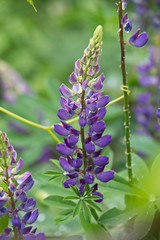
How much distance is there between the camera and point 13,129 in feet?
9.45

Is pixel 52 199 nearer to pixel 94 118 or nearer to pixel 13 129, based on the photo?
pixel 94 118

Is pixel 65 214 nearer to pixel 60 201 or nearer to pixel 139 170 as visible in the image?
pixel 60 201

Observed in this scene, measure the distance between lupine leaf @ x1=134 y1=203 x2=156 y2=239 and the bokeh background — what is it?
0.46 feet

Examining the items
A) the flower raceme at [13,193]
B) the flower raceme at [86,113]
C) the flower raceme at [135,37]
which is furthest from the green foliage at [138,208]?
the flower raceme at [135,37]

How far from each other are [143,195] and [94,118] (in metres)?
0.29

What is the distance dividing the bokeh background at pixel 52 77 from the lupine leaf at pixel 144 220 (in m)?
0.14

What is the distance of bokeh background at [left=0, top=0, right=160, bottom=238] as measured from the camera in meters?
2.03

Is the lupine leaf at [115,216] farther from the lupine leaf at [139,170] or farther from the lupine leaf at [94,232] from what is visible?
the lupine leaf at [139,170]

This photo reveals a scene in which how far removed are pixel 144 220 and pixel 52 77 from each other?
198 centimetres

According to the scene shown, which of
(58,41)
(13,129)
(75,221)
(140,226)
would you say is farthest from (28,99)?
(58,41)

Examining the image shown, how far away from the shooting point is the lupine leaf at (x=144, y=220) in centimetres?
118

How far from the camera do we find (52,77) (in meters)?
3.06

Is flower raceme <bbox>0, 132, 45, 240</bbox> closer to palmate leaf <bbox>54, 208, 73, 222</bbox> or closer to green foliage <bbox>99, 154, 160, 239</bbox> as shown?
palmate leaf <bbox>54, 208, 73, 222</bbox>

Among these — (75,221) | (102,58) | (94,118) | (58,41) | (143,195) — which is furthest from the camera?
(58,41)
